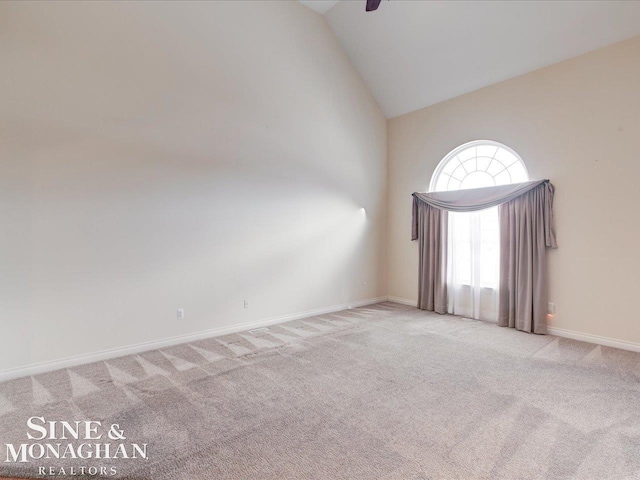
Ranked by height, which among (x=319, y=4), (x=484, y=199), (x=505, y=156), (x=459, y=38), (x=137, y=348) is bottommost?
(x=137, y=348)

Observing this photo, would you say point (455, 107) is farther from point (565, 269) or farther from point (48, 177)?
point (48, 177)

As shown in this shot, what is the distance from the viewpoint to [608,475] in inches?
68.8

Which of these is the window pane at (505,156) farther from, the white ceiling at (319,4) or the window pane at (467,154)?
the white ceiling at (319,4)

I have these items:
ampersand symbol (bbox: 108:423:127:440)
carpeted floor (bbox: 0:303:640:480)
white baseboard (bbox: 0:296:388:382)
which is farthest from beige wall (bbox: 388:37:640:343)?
ampersand symbol (bbox: 108:423:127:440)

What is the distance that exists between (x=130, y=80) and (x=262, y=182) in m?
1.81

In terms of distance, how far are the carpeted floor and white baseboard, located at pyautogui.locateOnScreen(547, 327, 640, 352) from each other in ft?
0.39

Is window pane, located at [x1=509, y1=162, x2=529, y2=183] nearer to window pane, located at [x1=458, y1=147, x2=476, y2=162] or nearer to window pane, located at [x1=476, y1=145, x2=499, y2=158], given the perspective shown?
window pane, located at [x1=476, y1=145, x2=499, y2=158]

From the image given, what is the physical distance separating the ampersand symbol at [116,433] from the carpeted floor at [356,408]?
0.17 ft

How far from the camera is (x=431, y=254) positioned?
5.34 m

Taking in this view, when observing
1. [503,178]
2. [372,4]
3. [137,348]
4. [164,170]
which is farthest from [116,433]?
[503,178]

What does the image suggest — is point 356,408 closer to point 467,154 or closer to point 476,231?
point 476,231

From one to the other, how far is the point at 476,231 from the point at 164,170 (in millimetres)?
4313

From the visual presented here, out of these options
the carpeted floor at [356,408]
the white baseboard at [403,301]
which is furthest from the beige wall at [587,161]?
the white baseboard at [403,301]

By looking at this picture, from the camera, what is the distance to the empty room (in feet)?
6.96
